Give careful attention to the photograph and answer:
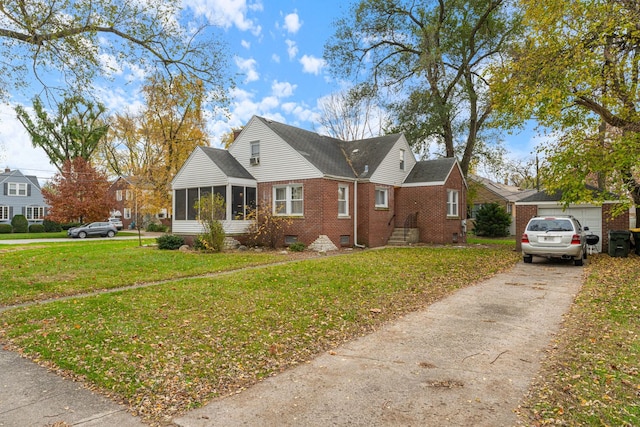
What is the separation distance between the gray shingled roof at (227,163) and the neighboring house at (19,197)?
128ft

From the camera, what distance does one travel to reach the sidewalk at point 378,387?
11.4 ft

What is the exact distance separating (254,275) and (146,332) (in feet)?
15.3

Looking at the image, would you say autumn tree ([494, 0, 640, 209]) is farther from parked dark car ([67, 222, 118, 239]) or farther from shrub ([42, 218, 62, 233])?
shrub ([42, 218, 62, 233])

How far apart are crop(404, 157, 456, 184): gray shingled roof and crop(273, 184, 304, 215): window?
6.88 metres

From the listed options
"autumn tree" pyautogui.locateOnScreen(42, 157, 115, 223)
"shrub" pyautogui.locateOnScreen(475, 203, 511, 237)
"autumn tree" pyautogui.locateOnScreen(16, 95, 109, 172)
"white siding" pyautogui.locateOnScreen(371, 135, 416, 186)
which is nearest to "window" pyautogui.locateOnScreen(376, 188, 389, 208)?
"white siding" pyautogui.locateOnScreen(371, 135, 416, 186)

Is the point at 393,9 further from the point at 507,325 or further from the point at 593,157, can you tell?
the point at 507,325

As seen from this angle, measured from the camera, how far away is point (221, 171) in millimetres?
18562

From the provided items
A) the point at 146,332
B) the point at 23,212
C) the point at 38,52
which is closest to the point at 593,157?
the point at 146,332

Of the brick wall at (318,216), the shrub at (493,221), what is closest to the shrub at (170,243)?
the brick wall at (318,216)

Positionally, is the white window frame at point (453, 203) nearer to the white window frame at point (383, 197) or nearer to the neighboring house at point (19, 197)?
the white window frame at point (383, 197)

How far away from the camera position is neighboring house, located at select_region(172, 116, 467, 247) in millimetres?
18188

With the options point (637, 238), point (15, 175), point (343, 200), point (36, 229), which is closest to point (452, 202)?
point (343, 200)

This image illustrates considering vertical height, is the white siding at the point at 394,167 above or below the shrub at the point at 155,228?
above

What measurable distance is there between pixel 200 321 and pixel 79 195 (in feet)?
119
